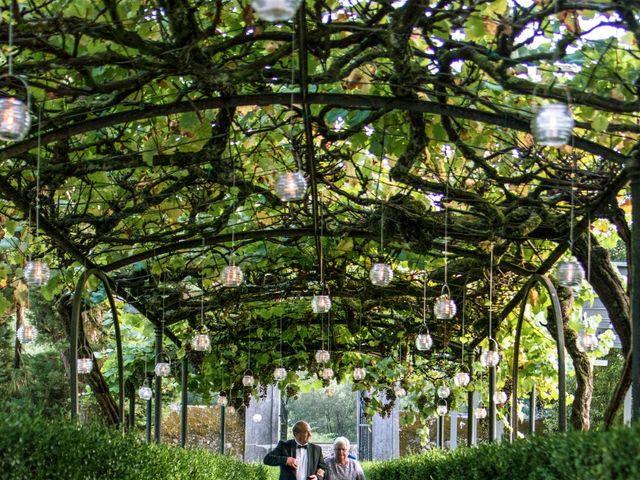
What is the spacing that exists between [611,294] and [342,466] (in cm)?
559

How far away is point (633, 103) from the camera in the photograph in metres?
4.69

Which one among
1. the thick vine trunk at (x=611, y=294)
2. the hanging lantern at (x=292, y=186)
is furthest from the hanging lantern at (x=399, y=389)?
the hanging lantern at (x=292, y=186)

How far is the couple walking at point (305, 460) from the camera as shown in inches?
448

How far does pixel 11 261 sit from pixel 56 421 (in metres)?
4.39

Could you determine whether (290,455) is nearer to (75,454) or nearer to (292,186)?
(75,454)

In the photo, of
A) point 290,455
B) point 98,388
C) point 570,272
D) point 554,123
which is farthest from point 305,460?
point 554,123

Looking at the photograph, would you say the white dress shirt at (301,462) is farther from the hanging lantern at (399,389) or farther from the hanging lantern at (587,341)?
the hanging lantern at (399,389)

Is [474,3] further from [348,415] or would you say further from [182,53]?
[348,415]

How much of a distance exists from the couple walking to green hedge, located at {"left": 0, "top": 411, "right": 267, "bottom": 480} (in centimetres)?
306

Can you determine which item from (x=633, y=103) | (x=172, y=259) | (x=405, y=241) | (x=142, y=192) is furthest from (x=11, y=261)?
(x=633, y=103)

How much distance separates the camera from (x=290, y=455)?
11.6 m

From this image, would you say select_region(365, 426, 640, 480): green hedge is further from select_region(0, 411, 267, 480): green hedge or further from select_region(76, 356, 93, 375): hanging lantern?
select_region(76, 356, 93, 375): hanging lantern

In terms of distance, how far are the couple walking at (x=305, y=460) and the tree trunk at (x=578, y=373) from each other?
11.7ft

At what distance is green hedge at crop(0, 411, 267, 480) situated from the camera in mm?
4340
